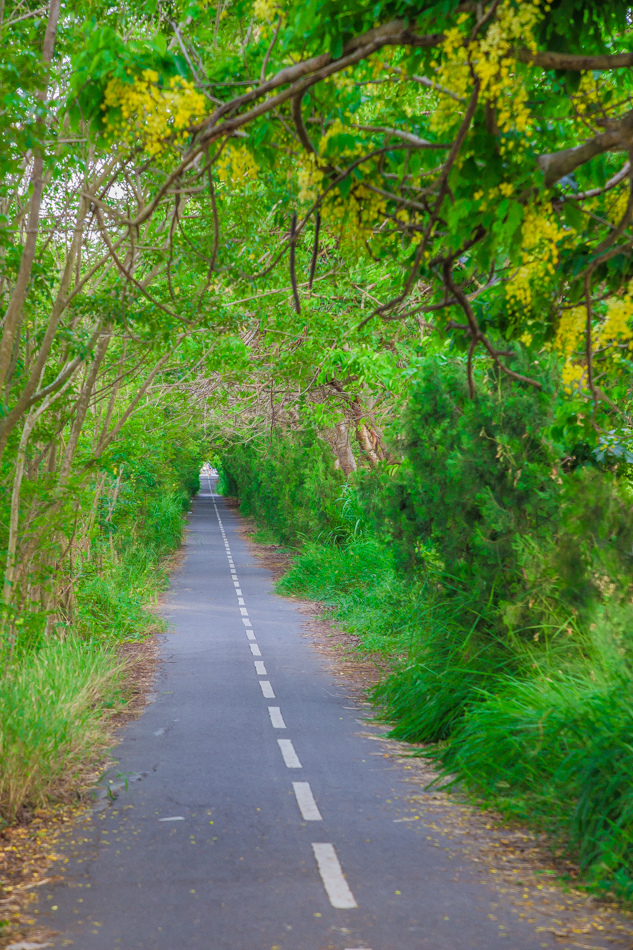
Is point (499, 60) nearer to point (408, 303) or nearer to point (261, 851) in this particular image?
point (261, 851)

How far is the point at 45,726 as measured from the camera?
681 centimetres

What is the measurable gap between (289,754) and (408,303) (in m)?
9.50

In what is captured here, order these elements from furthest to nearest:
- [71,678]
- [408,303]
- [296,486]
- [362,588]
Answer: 1. [296,486]
2. [362,588]
3. [408,303]
4. [71,678]

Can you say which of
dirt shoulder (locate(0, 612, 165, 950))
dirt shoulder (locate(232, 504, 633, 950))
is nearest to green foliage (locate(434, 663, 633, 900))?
dirt shoulder (locate(232, 504, 633, 950))

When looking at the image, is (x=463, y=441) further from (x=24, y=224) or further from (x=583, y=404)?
(x=24, y=224)

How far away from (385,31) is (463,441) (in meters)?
4.97

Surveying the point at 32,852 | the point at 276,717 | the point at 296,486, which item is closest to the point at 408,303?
the point at 276,717

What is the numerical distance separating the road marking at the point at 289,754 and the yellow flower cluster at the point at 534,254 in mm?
4113

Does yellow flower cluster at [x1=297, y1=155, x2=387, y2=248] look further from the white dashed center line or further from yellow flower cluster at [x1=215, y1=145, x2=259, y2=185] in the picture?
the white dashed center line

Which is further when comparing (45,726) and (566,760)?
(45,726)

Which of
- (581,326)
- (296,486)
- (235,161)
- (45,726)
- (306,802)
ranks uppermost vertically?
(235,161)

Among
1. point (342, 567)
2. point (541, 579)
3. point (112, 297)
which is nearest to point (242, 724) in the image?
point (541, 579)

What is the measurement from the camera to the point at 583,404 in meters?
6.89

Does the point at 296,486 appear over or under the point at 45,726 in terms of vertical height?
over
